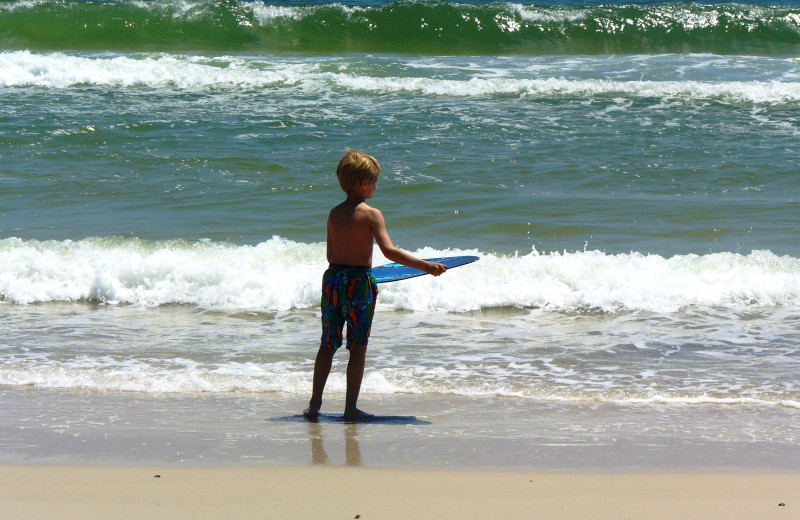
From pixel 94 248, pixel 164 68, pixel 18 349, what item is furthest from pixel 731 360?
pixel 164 68

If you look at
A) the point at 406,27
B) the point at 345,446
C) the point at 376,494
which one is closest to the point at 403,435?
the point at 345,446

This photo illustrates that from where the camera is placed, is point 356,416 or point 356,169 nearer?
point 356,169

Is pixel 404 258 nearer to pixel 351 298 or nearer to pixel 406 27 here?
pixel 351 298

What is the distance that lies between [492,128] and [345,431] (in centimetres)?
901

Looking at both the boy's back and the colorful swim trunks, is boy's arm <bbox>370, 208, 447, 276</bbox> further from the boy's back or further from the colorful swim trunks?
the colorful swim trunks

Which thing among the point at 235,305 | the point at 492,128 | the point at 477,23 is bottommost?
the point at 235,305

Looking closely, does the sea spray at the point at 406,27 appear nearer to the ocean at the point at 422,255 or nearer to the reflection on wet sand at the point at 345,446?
the ocean at the point at 422,255

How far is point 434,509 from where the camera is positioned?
327cm

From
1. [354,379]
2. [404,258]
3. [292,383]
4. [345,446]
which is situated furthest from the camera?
[292,383]

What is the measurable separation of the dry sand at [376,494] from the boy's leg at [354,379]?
2.51 ft

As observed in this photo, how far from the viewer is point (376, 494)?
11.2ft

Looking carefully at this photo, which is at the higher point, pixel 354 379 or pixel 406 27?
pixel 406 27

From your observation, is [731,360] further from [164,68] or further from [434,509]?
[164,68]

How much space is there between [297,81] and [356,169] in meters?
12.2
